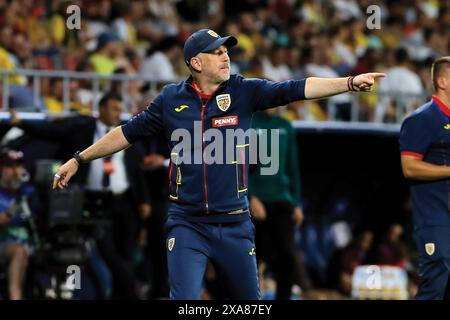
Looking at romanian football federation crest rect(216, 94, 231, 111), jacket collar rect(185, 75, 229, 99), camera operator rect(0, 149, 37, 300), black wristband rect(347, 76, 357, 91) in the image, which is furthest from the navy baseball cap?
camera operator rect(0, 149, 37, 300)

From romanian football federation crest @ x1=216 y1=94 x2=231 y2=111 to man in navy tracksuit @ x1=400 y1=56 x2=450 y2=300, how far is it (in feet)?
5.41

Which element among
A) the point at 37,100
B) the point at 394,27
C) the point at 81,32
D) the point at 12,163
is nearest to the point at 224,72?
the point at 12,163

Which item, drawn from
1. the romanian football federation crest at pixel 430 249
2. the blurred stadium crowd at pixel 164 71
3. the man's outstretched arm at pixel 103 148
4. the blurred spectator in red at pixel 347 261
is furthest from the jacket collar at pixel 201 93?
the blurred spectator in red at pixel 347 261

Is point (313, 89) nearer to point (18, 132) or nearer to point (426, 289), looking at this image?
point (426, 289)

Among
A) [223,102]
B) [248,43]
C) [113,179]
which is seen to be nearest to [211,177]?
[223,102]

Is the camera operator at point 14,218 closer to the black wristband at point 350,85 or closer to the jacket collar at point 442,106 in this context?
the jacket collar at point 442,106

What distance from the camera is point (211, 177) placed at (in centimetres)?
803

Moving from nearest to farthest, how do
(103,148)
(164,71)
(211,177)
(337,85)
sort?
1. (337,85)
2. (211,177)
3. (103,148)
4. (164,71)

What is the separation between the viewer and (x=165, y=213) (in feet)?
41.5

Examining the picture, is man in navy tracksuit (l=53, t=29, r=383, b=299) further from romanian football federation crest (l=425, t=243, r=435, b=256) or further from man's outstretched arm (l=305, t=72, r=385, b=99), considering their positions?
romanian football federation crest (l=425, t=243, r=435, b=256)

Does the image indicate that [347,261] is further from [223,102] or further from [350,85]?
[350,85]

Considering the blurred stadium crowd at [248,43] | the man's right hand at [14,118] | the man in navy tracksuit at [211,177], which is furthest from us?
the blurred stadium crowd at [248,43]

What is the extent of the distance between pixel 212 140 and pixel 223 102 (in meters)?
0.25

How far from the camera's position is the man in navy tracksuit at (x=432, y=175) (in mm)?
9023
